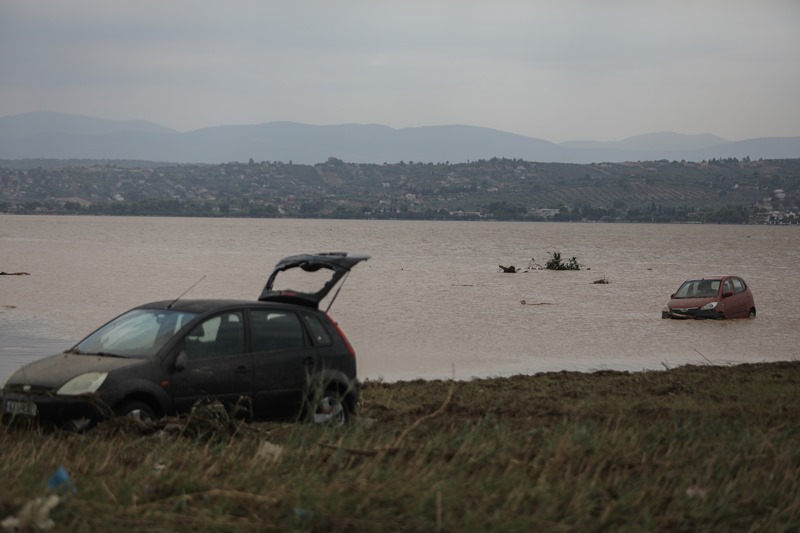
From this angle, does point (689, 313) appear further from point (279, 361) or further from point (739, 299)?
point (279, 361)

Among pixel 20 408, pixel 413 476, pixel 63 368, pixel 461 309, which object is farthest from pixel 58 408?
pixel 461 309

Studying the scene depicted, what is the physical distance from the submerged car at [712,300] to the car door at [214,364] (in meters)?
22.8

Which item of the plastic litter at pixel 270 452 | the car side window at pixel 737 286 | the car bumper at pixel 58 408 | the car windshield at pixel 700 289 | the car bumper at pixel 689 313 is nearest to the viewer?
the plastic litter at pixel 270 452

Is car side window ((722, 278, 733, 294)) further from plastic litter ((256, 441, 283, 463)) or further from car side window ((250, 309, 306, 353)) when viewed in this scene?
plastic litter ((256, 441, 283, 463))

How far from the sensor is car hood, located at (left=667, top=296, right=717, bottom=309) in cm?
3164

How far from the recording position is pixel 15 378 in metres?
10.6

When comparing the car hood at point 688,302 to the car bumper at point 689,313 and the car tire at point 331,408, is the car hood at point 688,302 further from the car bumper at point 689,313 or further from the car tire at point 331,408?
the car tire at point 331,408

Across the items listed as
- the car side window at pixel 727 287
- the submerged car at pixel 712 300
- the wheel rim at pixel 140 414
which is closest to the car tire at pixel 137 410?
the wheel rim at pixel 140 414

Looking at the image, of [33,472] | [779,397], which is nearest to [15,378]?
[33,472]

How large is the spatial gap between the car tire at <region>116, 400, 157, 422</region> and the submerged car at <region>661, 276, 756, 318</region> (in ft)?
78.1

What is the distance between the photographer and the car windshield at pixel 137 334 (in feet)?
35.6

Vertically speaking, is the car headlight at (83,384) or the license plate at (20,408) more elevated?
the car headlight at (83,384)

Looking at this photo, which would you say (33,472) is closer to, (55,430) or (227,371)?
(55,430)

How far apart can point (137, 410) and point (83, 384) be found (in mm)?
543
